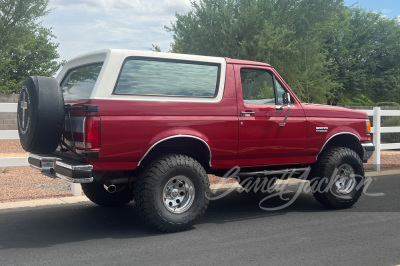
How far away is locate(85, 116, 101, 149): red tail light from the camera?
18.3 ft

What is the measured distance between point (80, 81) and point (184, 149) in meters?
1.69

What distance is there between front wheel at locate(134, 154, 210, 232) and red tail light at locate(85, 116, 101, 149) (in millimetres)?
755

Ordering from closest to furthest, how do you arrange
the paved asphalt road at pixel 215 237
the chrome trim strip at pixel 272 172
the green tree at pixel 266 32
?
the paved asphalt road at pixel 215 237, the chrome trim strip at pixel 272 172, the green tree at pixel 266 32

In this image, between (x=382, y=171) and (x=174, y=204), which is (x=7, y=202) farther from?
(x=382, y=171)

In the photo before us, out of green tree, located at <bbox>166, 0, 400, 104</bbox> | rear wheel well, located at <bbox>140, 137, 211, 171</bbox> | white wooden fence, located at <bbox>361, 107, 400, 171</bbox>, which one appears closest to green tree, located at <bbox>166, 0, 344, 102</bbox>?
green tree, located at <bbox>166, 0, 400, 104</bbox>

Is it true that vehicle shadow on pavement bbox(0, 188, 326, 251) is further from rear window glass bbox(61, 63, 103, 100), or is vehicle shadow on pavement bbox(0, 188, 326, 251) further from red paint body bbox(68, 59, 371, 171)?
rear window glass bbox(61, 63, 103, 100)

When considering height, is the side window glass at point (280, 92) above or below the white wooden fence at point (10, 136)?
above

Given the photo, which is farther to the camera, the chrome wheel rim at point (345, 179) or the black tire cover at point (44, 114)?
the chrome wheel rim at point (345, 179)

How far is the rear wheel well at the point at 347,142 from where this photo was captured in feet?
25.7

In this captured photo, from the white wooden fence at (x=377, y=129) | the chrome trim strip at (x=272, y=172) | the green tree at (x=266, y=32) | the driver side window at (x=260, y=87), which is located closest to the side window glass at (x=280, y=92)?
the driver side window at (x=260, y=87)

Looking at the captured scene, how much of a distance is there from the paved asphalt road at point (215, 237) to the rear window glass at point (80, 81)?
66.6 inches

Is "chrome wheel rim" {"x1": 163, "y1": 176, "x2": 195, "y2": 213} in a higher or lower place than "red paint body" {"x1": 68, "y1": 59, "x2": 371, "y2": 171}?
lower

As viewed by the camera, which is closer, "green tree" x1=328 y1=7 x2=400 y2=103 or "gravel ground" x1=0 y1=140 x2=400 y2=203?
"gravel ground" x1=0 y1=140 x2=400 y2=203

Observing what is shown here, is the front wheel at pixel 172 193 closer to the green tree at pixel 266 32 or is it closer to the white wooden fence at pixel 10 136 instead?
the white wooden fence at pixel 10 136
